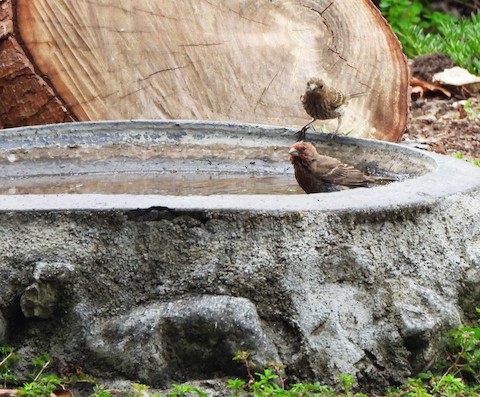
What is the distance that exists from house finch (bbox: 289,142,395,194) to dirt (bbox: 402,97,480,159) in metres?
3.05

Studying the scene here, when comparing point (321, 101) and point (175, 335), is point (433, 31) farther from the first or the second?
point (175, 335)

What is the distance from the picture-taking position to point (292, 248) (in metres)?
3.27

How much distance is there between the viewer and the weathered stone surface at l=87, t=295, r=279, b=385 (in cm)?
319

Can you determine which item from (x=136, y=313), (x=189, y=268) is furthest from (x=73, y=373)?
(x=189, y=268)

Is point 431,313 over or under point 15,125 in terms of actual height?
over

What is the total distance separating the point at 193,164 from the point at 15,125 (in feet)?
5.51

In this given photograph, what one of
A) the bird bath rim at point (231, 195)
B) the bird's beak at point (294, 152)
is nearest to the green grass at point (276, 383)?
the bird bath rim at point (231, 195)

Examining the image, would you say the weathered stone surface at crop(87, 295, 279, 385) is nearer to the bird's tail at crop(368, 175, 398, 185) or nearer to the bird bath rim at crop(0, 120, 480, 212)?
the bird bath rim at crop(0, 120, 480, 212)

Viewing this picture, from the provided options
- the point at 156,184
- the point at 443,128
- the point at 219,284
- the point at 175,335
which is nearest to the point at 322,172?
the point at 156,184

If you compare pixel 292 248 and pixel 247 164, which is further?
pixel 247 164

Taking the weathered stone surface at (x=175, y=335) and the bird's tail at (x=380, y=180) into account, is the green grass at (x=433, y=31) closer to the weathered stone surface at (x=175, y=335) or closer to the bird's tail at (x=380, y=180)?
the bird's tail at (x=380, y=180)

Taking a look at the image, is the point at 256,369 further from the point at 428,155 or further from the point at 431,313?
the point at 428,155

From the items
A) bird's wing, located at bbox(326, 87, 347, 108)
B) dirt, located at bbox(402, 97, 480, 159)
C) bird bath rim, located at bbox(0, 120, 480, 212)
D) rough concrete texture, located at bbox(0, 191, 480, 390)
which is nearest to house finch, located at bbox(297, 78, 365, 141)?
bird's wing, located at bbox(326, 87, 347, 108)

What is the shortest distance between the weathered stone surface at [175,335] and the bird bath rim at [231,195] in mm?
311
